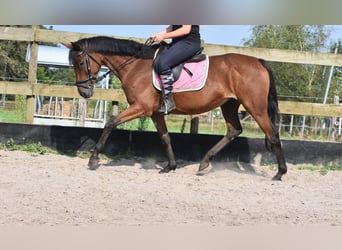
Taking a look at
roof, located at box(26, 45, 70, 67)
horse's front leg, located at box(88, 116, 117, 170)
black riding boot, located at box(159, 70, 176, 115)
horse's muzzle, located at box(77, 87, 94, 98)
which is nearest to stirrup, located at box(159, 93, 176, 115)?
black riding boot, located at box(159, 70, 176, 115)

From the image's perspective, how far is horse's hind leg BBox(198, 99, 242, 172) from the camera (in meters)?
5.38

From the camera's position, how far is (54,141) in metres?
6.13

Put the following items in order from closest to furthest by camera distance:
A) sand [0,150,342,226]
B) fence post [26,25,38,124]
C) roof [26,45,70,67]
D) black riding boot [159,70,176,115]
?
1. sand [0,150,342,226]
2. black riding boot [159,70,176,115]
3. fence post [26,25,38,124]
4. roof [26,45,70,67]

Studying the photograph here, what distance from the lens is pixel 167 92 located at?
498 centimetres

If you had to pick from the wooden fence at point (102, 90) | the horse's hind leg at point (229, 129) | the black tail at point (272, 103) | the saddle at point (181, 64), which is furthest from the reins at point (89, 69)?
the black tail at point (272, 103)

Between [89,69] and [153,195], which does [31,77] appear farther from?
[153,195]

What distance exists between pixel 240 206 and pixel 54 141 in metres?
3.46

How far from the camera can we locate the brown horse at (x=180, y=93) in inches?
200

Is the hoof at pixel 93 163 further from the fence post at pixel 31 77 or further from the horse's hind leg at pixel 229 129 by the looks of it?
the fence post at pixel 31 77

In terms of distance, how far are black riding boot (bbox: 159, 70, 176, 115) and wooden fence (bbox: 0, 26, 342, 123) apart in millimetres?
1405

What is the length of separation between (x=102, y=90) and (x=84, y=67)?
109cm

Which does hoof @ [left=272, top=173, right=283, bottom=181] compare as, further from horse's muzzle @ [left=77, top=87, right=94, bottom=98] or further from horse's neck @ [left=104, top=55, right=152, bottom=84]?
horse's muzzle @ [left=77, top=87, right=94, bottom=98]

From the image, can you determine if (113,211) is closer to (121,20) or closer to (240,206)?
(240,206)

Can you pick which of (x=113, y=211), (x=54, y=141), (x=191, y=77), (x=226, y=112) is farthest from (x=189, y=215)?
(x=54, y=141)
